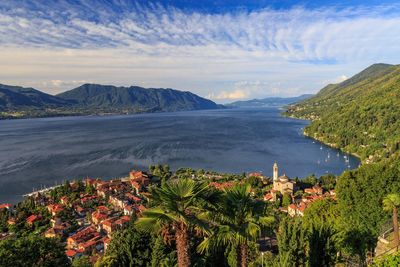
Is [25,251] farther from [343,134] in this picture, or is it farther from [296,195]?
[343,134]

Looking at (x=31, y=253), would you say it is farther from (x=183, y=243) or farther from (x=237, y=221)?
(x=237, y=221)

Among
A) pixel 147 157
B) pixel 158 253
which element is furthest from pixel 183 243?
pixel 147 157

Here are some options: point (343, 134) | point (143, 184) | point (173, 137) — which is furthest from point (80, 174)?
point (343, 134)

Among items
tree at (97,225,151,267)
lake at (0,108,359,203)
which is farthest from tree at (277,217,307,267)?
lake at (0,108,359,203)

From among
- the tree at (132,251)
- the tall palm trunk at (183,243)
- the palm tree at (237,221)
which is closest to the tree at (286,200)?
the tree at (132,251)

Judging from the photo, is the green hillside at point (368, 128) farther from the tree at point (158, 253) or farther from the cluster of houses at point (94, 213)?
the tree at point (158, 253)
